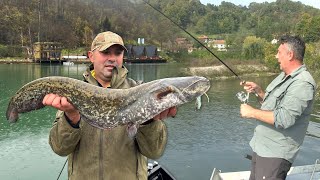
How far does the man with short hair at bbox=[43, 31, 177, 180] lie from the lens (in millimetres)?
2707

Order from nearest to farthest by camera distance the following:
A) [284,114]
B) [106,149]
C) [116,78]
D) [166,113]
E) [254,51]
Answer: [166,113] → [106,149] → [116,78] → [284,114] → [254,51]

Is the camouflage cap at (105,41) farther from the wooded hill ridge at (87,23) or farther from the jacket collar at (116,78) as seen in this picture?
the wooded hill ridge at (87,23)

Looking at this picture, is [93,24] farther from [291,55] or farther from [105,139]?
[105,139]

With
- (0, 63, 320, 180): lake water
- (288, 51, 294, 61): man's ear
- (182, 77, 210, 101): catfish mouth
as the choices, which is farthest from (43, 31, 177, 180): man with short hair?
(0, 63, 320, 180): lake water

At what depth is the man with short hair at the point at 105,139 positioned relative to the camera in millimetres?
2707

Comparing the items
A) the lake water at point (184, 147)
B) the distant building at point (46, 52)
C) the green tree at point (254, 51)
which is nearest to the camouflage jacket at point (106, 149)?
the lake water at point (184, 147)

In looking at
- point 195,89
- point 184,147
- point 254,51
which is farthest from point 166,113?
point 254,51

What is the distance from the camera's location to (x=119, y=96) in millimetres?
2676

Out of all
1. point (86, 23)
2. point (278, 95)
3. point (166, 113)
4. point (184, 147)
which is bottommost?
point (184, 147)

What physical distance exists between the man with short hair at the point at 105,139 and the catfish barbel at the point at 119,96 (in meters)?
0.08

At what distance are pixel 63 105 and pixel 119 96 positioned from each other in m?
0.42

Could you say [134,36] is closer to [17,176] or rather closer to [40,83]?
[17,176]

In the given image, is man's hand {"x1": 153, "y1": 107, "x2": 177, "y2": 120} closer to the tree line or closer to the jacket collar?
the jacket collar

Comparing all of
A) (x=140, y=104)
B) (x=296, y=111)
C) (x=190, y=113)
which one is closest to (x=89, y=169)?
(x=140, y=104)
